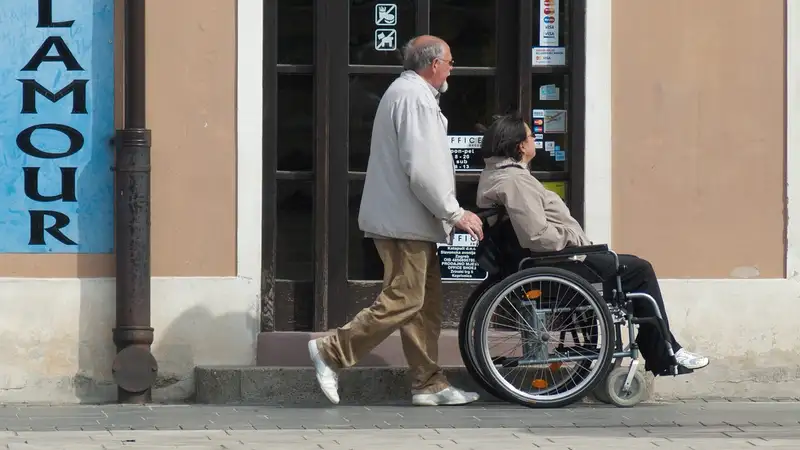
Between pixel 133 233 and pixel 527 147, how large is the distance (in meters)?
2.13

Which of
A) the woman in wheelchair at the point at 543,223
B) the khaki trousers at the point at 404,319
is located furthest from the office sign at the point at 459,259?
the woman in wheelchair at the point at 543,223

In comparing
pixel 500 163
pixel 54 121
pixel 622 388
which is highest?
pixel 54 121

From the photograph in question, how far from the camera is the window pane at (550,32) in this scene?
A: 31.7 ft

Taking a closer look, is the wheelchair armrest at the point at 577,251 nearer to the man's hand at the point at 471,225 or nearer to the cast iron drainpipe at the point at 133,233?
the man's hand at the point at 471,225

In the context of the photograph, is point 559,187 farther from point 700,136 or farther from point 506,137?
point 506,137

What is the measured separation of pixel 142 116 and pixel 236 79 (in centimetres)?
55

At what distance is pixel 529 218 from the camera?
28.4 ft

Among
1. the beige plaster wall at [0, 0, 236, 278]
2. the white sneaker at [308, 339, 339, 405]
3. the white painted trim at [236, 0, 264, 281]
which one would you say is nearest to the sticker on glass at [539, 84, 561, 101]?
the white painted trim at [236, 0, 264, 281]

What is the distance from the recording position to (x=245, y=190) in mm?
9375

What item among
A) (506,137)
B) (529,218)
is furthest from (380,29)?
(529,218)

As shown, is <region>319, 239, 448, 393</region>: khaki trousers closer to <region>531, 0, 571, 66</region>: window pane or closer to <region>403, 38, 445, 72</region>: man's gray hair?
<region>403, 38, 445, 72</region>: man's gray hair

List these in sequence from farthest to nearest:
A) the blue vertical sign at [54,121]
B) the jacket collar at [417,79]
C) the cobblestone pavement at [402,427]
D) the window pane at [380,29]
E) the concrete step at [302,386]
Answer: the window pane at [380,29], the blue vertical sign at [54,121], the concrete step at [302,386], the jacket collar at [417,79], the cobblestone pavement at [402,427]

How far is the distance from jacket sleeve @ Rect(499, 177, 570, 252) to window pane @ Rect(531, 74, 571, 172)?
3.20 ft

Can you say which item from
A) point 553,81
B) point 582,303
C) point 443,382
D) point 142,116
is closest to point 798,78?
point 553,81
